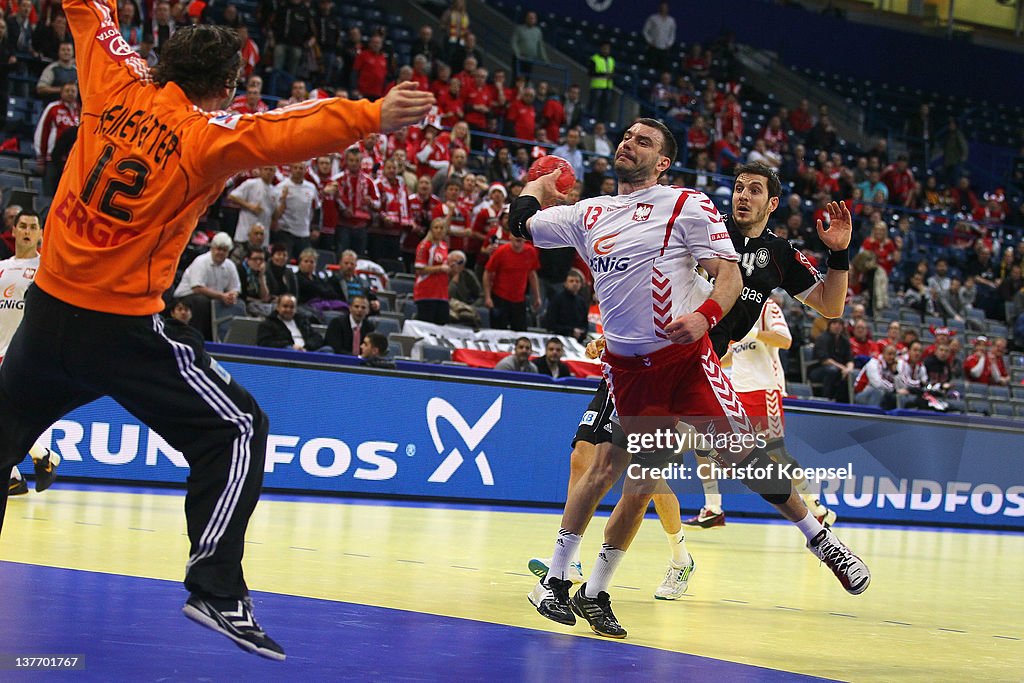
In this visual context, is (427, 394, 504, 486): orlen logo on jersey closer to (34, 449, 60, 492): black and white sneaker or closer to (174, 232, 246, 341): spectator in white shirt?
(174, 232, 246, 341): spectator in white shirt

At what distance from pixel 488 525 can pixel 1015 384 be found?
1421 cm

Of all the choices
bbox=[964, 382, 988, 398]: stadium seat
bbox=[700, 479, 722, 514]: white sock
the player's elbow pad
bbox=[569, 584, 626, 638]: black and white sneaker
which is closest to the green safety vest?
bbox=[964, 382, 988, 398]: stadium seat

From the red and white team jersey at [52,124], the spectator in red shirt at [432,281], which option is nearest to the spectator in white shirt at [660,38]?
the spectator in red shirt at [432,281]

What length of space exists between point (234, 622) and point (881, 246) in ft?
70.7

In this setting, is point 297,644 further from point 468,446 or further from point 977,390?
point 977,390

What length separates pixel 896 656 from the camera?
6035 millimetres

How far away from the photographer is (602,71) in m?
26.0

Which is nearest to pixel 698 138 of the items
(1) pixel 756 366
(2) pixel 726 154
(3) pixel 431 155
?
(2) pixel 726 154

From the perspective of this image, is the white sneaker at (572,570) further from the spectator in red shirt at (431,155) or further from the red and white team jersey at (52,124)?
the spectator in red shirt at (431,155)

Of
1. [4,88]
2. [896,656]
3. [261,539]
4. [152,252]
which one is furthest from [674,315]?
[4,88]

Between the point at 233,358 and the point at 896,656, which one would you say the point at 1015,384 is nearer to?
the point at 233,358

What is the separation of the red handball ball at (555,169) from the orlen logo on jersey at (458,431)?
5784 millimetres

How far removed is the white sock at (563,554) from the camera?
252 inches

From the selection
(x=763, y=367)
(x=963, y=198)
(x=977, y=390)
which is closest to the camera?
(x=763, y=367)
